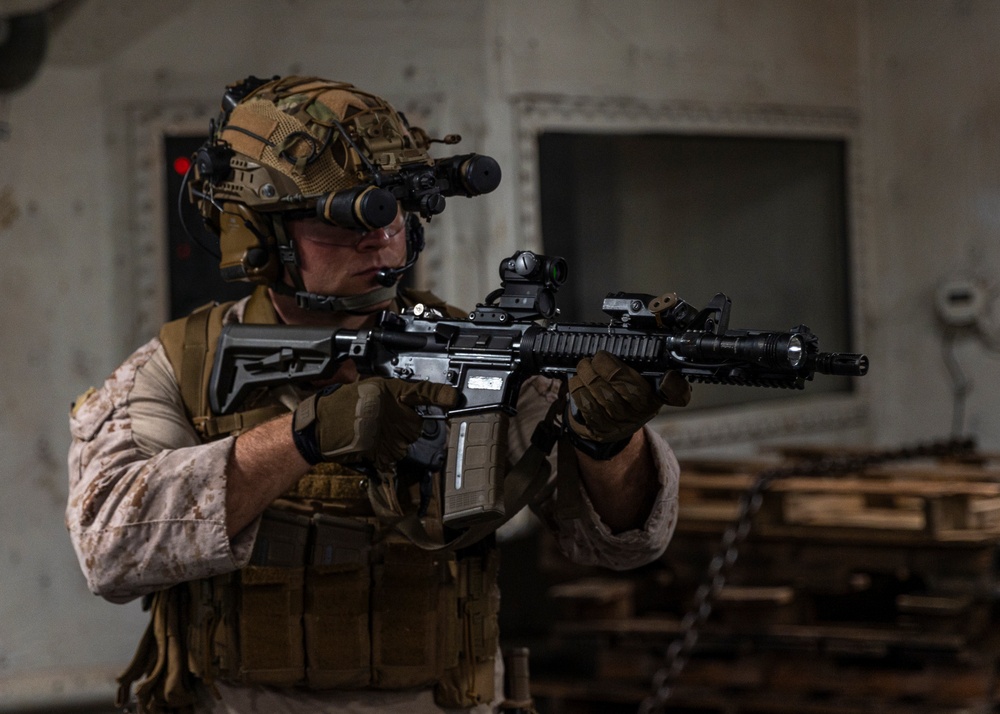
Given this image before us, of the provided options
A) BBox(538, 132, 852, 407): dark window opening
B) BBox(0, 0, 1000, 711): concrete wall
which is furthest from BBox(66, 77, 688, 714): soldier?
BBox(538, 132, 852, 407): dark window opening

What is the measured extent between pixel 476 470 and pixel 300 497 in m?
0.52

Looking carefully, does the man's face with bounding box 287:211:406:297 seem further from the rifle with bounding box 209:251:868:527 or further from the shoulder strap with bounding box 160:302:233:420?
the shoulder strap with bounding box 160:302:233:420

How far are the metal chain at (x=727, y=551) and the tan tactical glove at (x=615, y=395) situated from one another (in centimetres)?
221

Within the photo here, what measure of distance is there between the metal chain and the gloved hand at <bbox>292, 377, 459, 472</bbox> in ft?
7.07

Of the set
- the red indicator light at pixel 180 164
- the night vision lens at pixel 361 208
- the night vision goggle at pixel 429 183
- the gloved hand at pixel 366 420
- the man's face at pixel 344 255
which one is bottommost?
the gloved hand at pixel 366 420

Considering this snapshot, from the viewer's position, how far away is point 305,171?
9.45 ft

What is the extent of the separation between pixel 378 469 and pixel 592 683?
2.62 metres

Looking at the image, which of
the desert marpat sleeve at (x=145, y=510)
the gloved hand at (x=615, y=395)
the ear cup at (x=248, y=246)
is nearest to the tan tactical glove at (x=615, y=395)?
the gloved hand at (x=615, y=395)

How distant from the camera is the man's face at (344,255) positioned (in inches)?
114

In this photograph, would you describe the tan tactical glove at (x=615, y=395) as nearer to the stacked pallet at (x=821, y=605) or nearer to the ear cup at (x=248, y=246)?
the ear cup at (x=248, y=246)

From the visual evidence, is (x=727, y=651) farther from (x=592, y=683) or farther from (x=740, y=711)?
(x=592, y=683)

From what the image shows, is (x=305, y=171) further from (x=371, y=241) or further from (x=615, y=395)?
(x=615, y=395)

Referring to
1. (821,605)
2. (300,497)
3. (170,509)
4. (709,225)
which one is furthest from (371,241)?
(709,225)

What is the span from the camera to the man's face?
289 centimetres
